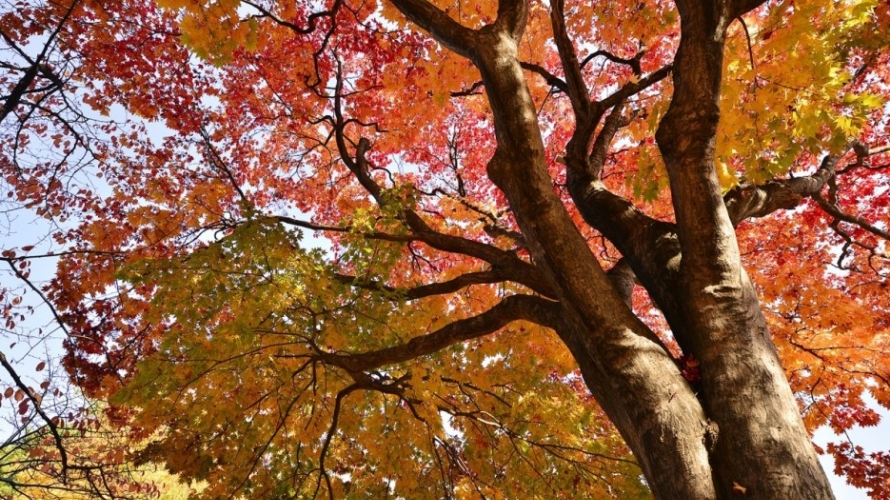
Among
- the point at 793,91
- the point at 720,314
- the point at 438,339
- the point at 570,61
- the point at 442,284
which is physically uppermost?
the point at 570,61

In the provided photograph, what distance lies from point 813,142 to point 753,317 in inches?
54.4

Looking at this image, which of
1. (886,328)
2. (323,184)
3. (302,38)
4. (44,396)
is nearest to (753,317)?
(44,396)

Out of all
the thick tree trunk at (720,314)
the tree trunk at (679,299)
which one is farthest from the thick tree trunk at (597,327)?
the thick tree trunk at (720,314)

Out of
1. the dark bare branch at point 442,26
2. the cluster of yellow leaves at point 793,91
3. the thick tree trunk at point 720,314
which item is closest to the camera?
the thick tree trunk at point 720,314

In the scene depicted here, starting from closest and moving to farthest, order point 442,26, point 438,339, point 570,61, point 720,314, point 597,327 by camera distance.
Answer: point 720,314
point 597,327
point 442,26
point 438,339
point 570,61

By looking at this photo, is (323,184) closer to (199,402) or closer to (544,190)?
(199,402)

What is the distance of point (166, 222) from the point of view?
8.52m

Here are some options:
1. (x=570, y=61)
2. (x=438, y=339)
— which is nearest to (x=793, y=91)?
(x=570, y=61)

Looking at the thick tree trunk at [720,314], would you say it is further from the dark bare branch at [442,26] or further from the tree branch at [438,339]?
the dark bare branch at [442,26]

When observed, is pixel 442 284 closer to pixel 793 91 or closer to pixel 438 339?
pixel 438 339

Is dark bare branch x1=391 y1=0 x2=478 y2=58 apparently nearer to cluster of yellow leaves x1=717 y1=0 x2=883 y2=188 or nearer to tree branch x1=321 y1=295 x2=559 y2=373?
cluster of yellow leaves x1=717 y1=0 x2=883 y2=188

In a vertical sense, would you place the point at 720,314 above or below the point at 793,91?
below

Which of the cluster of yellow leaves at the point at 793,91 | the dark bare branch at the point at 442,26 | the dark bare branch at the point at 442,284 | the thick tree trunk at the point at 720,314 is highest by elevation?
the dark bare branch at the point at 442,26

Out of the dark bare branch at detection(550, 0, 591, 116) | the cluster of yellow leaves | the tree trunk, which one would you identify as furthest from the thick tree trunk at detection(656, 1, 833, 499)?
the dark bare branch at detection(550, 0, 591, 116)
